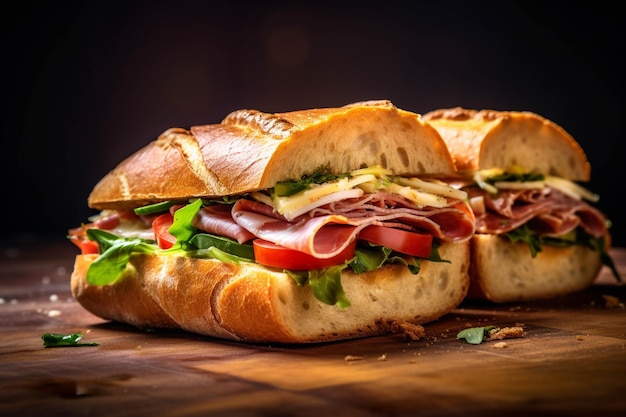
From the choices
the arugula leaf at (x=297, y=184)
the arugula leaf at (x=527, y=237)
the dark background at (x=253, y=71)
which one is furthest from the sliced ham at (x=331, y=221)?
the dark background at (x=253, y=71)

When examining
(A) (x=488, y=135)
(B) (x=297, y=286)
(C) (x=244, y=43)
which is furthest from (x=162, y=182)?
(C) (x=244, y=43)

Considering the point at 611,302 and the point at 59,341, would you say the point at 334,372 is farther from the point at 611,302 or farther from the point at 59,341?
the point at 611,302

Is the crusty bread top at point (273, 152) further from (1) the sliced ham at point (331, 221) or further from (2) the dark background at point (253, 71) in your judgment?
(2) the dark background at point (253, 71)

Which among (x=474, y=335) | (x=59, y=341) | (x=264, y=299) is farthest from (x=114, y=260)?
(x=474, y=335)

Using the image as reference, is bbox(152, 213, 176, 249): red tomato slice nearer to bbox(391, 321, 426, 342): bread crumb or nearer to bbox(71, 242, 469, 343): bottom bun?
bbox(71, 242, 469, 343): bottom bun

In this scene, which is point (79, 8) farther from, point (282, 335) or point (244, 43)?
point (282, 335)

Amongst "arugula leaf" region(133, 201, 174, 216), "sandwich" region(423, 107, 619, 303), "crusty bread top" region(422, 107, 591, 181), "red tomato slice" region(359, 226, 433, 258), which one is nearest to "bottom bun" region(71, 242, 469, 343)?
"red tomato slice" region(359, 226, 433, 258)
